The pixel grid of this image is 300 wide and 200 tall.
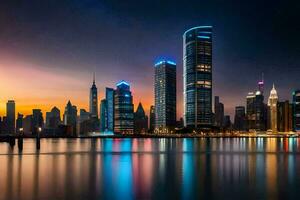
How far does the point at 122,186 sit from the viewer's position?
37.5 metres

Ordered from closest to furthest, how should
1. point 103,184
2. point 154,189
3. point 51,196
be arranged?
1. point 51,196
2. point 154,189
3. point 103,184

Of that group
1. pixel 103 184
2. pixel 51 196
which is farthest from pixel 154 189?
pixel 51 196

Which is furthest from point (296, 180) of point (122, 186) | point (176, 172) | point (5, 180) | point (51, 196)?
point (5, 180)

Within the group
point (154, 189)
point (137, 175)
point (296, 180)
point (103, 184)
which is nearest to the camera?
point (154, 189)

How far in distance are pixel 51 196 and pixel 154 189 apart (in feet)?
29.1

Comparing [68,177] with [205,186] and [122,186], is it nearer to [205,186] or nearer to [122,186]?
[122,186]

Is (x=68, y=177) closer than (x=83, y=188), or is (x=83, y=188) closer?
(x=83, y=188)

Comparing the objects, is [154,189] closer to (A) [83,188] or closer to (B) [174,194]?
(B) [174,194]

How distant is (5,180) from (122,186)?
41.0 feet

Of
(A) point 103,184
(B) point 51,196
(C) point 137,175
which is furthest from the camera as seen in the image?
(C) point 137,175

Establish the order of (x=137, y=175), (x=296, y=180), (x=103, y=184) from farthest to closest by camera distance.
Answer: (x=137, y=175) → (x=296, y=180) → (x=103, y=184)

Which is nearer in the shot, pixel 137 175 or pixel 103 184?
pixel 103 184

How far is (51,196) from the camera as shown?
31844mm

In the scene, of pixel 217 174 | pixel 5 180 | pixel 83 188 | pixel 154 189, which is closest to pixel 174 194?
pixel 154 189
